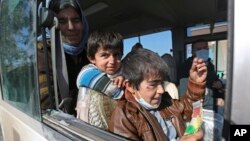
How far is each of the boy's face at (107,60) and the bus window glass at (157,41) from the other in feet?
0.52

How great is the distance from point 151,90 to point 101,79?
33 centimetres

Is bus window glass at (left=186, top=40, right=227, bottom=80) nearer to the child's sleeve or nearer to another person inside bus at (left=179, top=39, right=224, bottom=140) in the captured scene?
another person inside bus at (left=179, top=39, right=224, bottom=140)

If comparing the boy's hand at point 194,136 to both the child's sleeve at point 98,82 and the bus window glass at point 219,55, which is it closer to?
the bus window glass at point 219,55

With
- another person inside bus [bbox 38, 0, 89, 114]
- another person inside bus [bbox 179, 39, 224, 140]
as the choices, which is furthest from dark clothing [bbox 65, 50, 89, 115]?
another person inside bus [bbox 179, 39, 224, 140]

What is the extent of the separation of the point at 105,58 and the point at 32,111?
101 cm

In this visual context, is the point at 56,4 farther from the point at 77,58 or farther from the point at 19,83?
the point at 19,83

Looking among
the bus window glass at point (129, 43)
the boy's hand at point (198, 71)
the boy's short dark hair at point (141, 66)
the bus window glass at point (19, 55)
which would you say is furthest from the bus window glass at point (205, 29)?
the bus window glass at point (19, 55)

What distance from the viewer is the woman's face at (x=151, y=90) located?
5.80 ft

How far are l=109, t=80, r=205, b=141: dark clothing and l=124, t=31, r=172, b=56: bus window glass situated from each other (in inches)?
7.0

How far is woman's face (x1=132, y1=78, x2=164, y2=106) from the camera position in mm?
1768

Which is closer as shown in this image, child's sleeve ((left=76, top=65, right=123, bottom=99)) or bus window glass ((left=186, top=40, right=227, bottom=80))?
bus window glass ((left=186, top=40, right=227, bottom=80))

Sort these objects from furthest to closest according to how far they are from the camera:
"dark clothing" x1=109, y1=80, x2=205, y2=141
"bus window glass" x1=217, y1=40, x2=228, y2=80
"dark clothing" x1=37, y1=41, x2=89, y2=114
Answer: "dark clothing" x1=37, y1=41, x2=89, y2=114, "dark clothing" x1=109, y1=80, x2=205, y2=141, "bus window glass" x1=217, y1=40, x2=228, y2=80

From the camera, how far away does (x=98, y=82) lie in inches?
80.1

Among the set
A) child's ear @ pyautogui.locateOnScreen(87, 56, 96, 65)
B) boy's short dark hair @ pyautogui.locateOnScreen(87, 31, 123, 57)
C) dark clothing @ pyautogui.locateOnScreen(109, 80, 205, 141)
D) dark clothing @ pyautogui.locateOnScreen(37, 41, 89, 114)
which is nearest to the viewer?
dark clothing @ pyautogui.locateOnScreen(109, 80, 205, 141)
